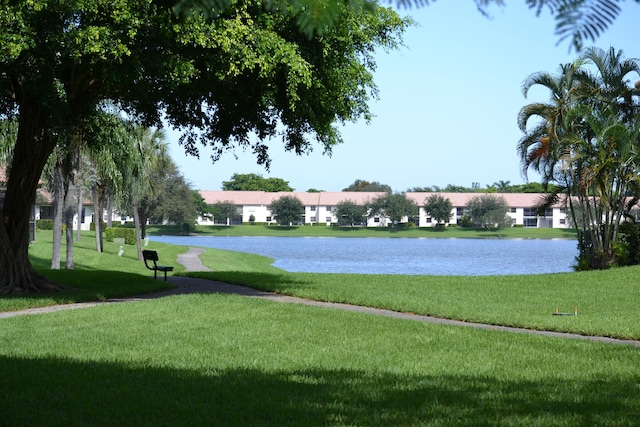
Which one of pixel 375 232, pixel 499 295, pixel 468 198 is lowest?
pixel 499 295

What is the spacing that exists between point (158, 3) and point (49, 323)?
37.5 feet

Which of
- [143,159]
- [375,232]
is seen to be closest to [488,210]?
[375,232]

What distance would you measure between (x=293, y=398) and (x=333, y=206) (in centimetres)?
14277

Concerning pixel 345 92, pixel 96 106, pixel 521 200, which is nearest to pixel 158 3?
pixel 345 92

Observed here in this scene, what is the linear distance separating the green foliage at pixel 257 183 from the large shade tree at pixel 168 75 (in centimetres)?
16109

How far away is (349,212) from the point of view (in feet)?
447

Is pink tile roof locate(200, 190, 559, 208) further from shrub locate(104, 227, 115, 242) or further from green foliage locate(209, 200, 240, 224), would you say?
shrub locate(104, 227, 115, 242)

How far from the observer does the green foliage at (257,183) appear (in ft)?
605

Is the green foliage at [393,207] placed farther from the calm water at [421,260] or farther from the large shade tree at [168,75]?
the large shade tree at [168,75]

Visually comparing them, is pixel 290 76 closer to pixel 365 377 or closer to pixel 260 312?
pixel 260 312

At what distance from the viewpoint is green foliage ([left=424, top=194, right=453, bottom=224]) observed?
133750 mm

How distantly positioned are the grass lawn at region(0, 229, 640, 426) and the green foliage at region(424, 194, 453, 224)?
115m

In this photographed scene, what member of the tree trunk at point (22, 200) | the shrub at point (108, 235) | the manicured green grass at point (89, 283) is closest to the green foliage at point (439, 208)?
the shrub at point (108, 235)

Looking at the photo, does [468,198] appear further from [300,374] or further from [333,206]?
[300,374]
